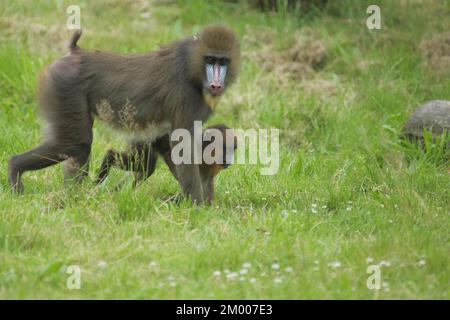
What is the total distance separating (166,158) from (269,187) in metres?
0.98

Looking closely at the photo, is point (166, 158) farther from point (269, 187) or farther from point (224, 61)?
point (224, 61)

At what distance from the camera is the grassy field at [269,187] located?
5.39 m

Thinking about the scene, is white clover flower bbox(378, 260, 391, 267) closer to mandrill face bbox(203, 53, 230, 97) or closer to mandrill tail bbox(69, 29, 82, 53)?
mandrill face bbox(203, 53, 230, 97)

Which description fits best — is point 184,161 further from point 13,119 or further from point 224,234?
point 13,119

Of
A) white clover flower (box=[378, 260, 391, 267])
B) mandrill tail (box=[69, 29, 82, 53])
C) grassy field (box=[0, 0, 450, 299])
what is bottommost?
white clover flower (box=[378, 260, 391, 267])

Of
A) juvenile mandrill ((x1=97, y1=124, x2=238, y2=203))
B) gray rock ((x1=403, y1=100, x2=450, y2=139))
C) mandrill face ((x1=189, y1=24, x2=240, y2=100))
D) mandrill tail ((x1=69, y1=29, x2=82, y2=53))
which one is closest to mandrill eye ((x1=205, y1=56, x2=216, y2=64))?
mandrill face ((x1=189, y1=24, x2=240, y2=100))

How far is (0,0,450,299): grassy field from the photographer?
212 inches

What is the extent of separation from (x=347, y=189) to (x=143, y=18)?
5.20 meters

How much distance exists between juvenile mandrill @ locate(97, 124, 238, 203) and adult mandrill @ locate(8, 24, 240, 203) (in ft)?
0.80

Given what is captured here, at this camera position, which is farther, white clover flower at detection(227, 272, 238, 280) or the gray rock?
the gray rock

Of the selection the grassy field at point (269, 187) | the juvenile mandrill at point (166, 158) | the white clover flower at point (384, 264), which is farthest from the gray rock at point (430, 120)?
the white clover flower at point (384, 264)

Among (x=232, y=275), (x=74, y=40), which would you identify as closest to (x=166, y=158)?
(x=74, y=40)

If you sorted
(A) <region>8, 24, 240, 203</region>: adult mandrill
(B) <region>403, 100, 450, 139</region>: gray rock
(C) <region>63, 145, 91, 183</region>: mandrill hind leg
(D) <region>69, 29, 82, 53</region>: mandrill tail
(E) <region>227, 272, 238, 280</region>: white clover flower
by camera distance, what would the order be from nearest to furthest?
(E) <region>227, 272, 238, 280</region>: white clover flower
(A) <region>8, 24, 240, 203</region>: adult mandrill
(C) <region>63, 145, 91, 183</region>: mandrill hind leg
(D) <region>69, 29, 82, 53</region>: mandrill tail
(B) <region>403, 100, 450, 139</region>: gray rock

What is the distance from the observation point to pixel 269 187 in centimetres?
743
